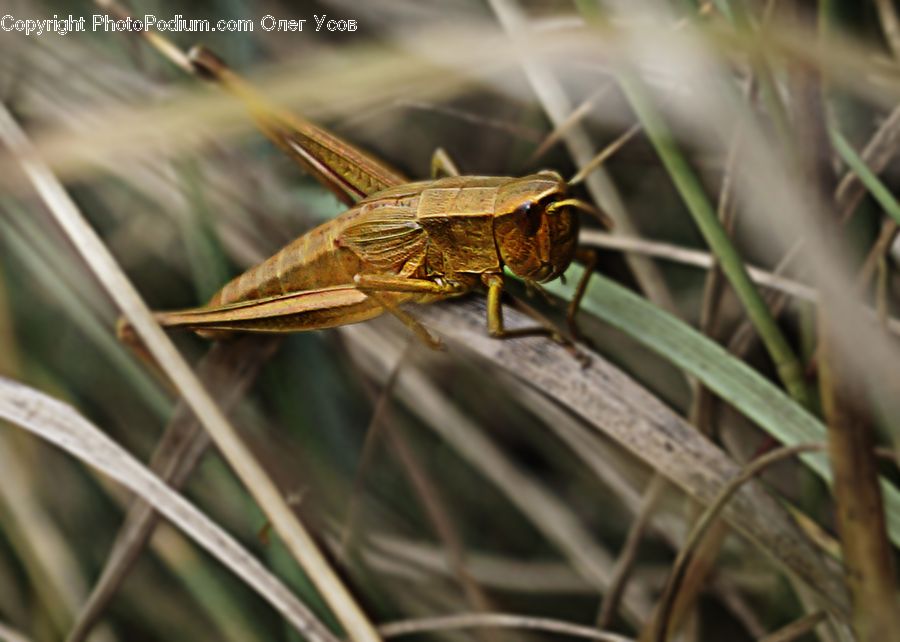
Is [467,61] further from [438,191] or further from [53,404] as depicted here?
[53,404]

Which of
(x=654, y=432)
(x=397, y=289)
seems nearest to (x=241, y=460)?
(x=397, y=289)

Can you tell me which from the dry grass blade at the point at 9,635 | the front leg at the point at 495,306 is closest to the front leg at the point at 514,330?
the front leg at the point at 495,306

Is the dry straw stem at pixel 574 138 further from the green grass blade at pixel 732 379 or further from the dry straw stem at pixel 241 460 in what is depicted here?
the dry straw stem at pixel 241 460

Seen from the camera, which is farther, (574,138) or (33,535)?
(33,535)

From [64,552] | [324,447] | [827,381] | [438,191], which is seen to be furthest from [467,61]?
[64,552]

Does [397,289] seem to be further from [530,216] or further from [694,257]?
[694,257]
